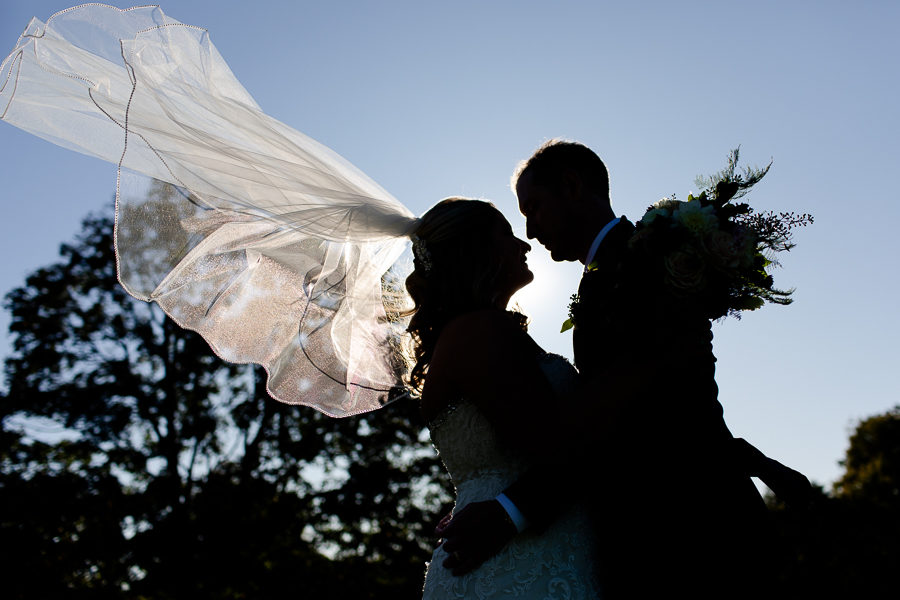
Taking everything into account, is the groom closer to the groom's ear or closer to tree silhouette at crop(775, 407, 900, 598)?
the groom's ear

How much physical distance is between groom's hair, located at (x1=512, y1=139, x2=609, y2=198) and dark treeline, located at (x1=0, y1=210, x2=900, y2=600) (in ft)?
55.7

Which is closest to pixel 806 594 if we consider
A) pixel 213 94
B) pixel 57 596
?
pixel 57 596

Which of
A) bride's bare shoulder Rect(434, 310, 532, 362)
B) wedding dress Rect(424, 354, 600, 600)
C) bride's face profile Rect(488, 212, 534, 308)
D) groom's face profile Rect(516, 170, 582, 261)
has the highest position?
groom's face profile Rect(516, 170, 582, 261)

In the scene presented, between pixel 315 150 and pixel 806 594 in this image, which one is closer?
pixel 315 150

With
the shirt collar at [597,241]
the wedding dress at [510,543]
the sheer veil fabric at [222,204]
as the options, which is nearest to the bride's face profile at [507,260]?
the shirt collar at [597,241]

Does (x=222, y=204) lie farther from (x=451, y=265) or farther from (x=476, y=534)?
(x=476, y=534)

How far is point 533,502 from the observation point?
8.46ft

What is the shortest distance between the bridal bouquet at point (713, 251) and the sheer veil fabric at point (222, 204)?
1.37m

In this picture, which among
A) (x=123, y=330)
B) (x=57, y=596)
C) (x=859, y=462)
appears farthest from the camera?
(x=859, y=462)

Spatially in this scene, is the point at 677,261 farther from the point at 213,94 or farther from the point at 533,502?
the point at 213,94

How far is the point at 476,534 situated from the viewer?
8.56ft

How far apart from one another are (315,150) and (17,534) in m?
16.2

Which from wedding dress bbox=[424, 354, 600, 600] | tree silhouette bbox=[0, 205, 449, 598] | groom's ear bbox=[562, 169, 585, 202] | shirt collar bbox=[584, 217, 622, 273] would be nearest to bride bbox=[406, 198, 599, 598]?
wedding dress bbox=[424, 354, 600, 600]

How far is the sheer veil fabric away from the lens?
3.28m
